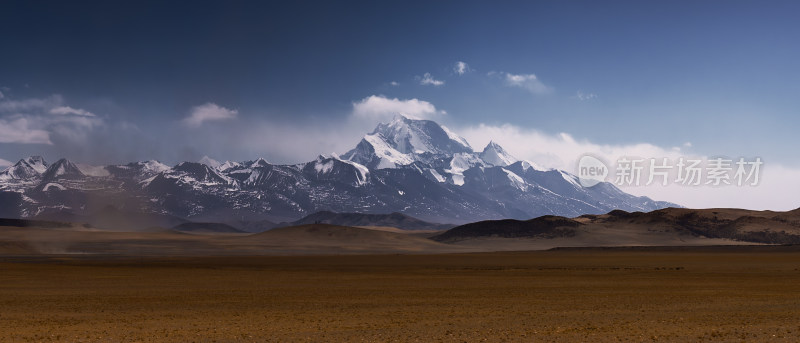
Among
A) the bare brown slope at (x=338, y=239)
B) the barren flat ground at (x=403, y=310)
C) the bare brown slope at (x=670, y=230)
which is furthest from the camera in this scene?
the bare brown slope at (x=670, y=230)

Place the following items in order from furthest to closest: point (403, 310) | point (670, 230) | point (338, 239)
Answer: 1. point (670, 230)
2. point (338, 239)
3. point (403, 310)

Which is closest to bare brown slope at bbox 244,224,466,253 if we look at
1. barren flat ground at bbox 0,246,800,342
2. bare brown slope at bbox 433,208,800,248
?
bare brown slope at bbox 433,208,800,248

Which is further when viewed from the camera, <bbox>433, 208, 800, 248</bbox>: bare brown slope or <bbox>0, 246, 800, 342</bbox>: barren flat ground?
<bbox>433, 208, 800, 248</bbox>: bare brown slope

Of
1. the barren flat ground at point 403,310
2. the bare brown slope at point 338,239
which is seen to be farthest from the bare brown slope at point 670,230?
the barren flat ground at point 403,310

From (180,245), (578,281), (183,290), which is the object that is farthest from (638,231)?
(183,290)

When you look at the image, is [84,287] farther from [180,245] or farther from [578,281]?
[180,245]

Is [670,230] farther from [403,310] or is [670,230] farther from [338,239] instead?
[403,310]

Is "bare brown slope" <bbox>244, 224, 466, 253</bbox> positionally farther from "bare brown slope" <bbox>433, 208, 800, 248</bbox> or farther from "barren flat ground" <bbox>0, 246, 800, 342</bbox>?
"barren flat ground" <bbox>0, 246, 800, 342</bbox>

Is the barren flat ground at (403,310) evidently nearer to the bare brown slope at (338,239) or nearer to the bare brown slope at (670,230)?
the bare brown slope at (338,239)

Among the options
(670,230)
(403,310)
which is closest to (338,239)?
(670,230)

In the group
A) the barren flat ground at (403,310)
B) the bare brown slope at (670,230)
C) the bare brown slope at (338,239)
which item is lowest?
the barren flat ground at (403,310)

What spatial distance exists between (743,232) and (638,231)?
24.3 meters

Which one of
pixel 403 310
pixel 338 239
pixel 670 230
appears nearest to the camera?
pixel 403 310

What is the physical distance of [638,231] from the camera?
604 feet
